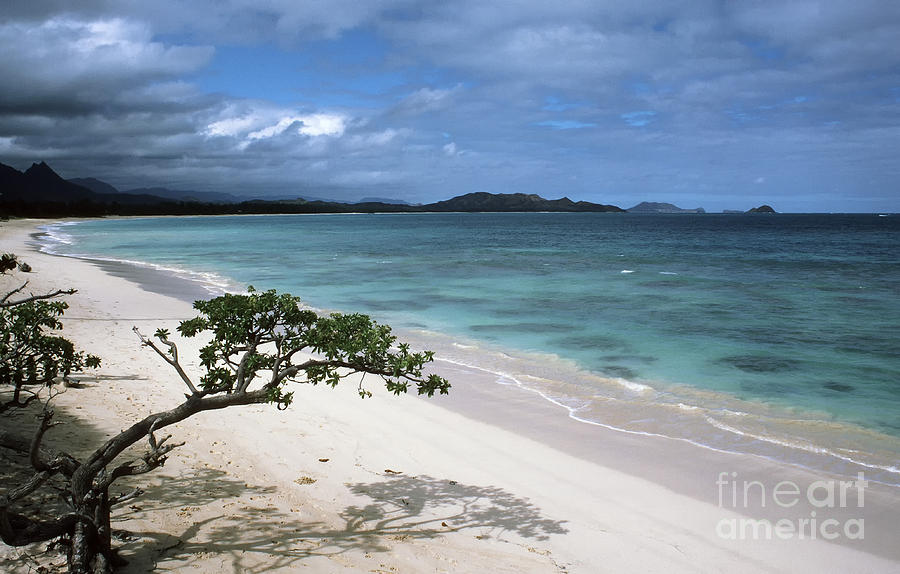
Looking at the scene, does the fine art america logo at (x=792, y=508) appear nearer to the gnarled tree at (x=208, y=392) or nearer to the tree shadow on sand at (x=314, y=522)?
the tree shadow on sand at (x=314, y=522)

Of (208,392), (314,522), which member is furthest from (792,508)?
(208,392)

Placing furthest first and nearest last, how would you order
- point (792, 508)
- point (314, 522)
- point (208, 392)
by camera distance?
point (792, 508) < point (314, 522) < point (208, 392)

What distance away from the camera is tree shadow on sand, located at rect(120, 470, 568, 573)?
5641 mm

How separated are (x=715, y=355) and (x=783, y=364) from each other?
159 centimetres

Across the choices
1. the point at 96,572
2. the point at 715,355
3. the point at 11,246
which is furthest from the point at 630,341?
the point at 11,246

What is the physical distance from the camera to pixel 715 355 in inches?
642

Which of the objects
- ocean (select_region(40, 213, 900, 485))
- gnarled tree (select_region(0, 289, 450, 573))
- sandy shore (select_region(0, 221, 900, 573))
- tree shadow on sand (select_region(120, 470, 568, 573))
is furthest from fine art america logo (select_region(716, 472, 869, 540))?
gnarled tree (select_region(0, 289, 450, 573))

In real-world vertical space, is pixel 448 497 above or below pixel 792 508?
above

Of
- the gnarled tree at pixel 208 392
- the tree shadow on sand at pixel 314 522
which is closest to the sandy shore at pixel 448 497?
the tree shadow on sand at pixel 314 522

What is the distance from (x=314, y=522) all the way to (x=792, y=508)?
5.80m

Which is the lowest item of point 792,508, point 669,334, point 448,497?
point 792,508

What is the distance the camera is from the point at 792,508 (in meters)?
7.66

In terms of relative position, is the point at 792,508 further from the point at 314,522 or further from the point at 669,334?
the point at 669,334

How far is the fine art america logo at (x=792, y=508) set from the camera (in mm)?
7008
